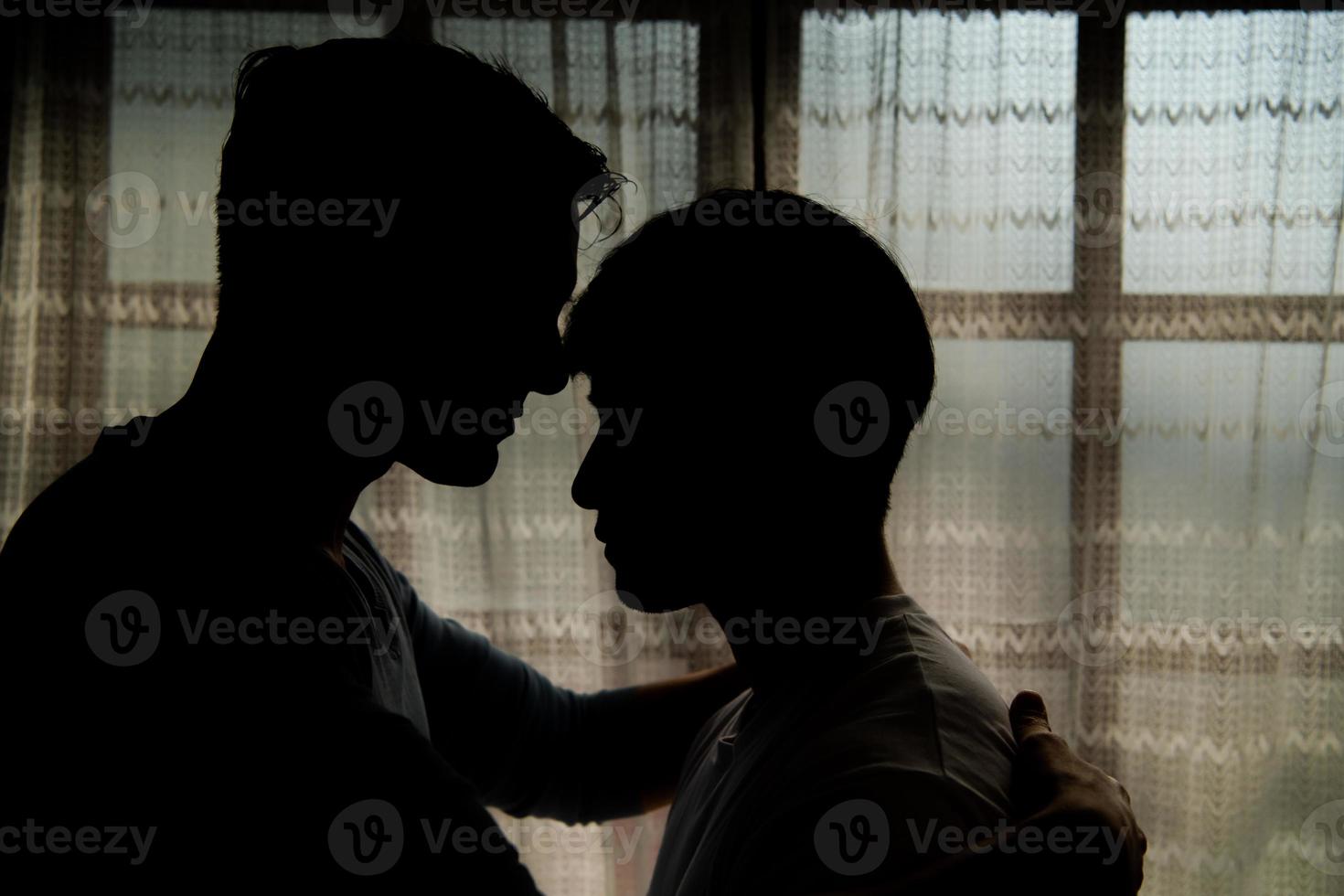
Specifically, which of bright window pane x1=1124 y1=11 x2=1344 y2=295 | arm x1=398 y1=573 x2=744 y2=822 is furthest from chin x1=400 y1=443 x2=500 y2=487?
bright window pane x1=1124 y1=11 x2=1344 y2=295

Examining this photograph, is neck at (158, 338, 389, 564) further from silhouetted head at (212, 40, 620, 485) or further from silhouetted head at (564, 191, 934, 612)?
silhouetted head at (564, 191, 934, 612)

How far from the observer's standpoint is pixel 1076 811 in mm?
708

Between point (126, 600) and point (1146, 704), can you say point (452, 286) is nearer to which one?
point (126, 600)

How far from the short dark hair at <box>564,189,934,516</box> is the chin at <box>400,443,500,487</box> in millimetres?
214

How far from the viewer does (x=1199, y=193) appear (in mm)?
2039

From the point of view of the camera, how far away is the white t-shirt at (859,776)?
0.70m

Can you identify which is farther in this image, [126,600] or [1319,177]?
[1319,177]

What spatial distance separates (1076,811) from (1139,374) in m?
1.67

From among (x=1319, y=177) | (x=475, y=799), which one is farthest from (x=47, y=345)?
(x=1319, y=177)

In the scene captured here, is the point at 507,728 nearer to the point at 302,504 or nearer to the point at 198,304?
the point at 302,504

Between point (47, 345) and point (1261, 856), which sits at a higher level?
point (47, 345)

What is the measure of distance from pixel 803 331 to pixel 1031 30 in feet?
5.16

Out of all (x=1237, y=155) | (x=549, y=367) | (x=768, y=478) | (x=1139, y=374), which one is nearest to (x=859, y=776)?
(x=768, y=478)

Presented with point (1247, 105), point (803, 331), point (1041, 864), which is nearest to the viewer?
point (1041, 864)
